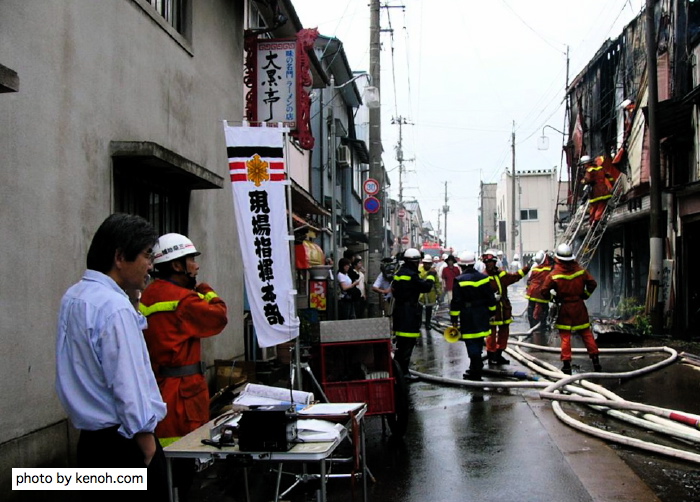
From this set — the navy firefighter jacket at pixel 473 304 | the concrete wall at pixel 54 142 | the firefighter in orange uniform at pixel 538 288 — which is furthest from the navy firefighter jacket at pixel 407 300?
the firefighter in orange uniform at pixel 538 288

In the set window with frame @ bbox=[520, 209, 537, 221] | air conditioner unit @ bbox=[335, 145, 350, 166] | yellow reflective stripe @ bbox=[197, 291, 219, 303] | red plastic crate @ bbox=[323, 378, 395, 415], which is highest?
air conditioner unit @ bbox=[335, 145, 350, 166]

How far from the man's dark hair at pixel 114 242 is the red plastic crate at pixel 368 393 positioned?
4026 millimetres

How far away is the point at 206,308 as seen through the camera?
472cm

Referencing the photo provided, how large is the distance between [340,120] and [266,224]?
22.6 m

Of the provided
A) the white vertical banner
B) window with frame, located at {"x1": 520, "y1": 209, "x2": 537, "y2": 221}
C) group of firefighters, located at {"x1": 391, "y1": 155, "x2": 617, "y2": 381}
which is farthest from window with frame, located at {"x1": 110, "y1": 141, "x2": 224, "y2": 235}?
window with frame, located at {"x1": 520, "y1": 209, "x2": 537, "y2": 221}

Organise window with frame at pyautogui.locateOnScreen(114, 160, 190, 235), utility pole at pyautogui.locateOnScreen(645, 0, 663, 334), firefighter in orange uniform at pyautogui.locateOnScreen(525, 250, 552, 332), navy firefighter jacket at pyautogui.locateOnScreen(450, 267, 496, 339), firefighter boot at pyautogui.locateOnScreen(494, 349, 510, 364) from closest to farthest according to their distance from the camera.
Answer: window with frame at pyautogui.locateOnScreen(114, 160, 190, 235) → navy firefighter jacket at pyautogui.locateOnScreen(450, 267, 496, 339) → firefighter boot at pyautogui.locateOnScreen(494, 349, 510, 364) → utility pole at pyautogui.locateOnScreen(645, 0, 663, 334) → firefighter in orange uniform at pyautogui.locateOnScreen(525, 250, 552, 332)

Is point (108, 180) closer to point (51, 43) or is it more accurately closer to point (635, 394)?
point (51, 43)

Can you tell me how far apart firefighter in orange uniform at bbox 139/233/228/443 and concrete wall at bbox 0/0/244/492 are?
44.8 inches

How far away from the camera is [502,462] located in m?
6.72

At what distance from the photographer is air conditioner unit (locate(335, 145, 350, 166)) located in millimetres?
29638

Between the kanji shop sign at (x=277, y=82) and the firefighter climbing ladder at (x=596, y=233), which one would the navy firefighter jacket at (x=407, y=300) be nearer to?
the kanji shop sign at (x=277, y=82)

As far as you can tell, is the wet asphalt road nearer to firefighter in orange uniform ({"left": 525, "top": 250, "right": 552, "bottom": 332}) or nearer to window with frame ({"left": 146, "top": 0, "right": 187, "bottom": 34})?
window with frame ({"left": 146, "top": 0, "right": 187, "bottom": 34})

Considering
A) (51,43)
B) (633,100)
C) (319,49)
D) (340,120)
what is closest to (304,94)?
(51,43)

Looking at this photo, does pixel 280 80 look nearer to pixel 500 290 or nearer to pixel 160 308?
pixel 500 290
